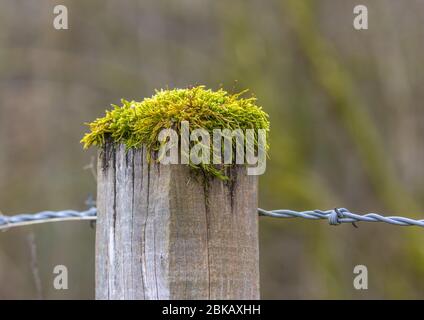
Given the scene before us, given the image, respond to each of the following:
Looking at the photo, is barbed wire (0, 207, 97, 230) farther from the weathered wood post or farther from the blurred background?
the blurred background

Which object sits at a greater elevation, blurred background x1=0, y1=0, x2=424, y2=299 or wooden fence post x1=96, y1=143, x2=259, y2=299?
blurred background x1=0, y1=0, x2=424, y2=299

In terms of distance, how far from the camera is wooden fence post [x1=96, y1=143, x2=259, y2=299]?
2.19m

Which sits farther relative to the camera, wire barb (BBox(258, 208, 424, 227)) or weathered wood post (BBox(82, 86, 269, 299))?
wire barb (BBox(258, 208, 424, 227))

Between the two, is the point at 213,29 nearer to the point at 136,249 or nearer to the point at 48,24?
the point at 48,24

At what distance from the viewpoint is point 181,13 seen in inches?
340

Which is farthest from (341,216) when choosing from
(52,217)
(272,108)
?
(272,108)

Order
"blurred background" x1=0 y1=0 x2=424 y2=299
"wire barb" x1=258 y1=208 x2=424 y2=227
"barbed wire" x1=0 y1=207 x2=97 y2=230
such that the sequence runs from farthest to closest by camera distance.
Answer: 1. "blurred background" x1=0 y1=0 x2=424 y2=299
2. "barbed wire" x1=0 y1=207 x2=97 y2=230
3. "wire barb" x1=258 y1=208 x2=424 y2=227

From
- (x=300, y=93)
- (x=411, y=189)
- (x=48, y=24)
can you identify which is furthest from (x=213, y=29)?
(x=411, y=189)

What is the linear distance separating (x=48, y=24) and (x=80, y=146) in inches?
61.3

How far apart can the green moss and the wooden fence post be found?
5cm

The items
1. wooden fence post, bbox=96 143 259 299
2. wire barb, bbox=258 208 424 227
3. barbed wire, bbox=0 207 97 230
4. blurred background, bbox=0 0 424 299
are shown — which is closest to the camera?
wooden fence post, bbox=96 143 259 299

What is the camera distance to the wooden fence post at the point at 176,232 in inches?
86.4

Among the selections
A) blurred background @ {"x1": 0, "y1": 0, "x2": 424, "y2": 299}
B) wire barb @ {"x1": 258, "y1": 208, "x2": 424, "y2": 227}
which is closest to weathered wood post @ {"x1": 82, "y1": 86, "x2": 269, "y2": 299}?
wire barb @ {"x1": 258, "y1": 208, "x2": 424, "y2": 227}

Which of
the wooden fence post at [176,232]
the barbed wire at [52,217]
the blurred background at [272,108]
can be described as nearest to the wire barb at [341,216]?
the wooden fence post at [176,232]
